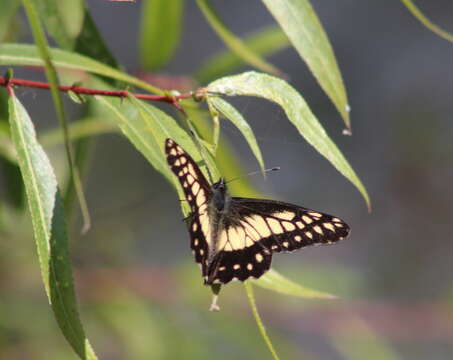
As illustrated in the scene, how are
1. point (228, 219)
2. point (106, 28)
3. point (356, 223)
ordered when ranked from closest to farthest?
point (228, 219)
point (356, 223)
point (106, 28)

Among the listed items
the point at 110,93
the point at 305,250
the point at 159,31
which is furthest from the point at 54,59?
the point at 305,250

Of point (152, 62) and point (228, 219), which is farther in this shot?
point (152, 62)

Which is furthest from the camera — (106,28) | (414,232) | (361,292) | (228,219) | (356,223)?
(106,28)

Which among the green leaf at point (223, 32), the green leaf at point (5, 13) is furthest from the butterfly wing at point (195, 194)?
the green leaf at point (5, 13)

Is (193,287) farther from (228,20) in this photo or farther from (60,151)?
(228,20)

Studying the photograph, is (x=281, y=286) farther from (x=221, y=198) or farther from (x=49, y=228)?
(x=49, y=228)

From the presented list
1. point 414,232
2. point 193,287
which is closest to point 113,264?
point 193,287

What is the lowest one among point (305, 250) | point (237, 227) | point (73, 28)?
point (237, 227)
